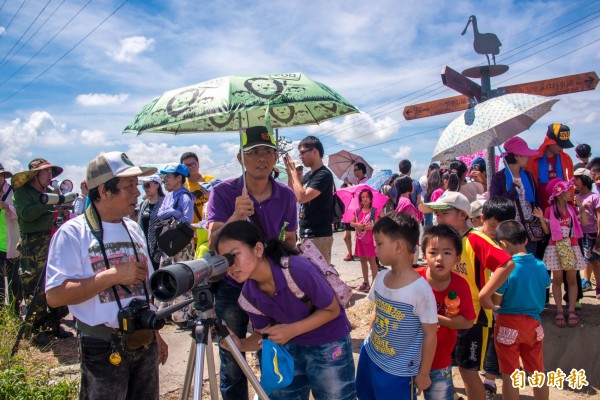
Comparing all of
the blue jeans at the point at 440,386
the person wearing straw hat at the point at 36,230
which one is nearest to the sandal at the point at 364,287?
the blue jeans at the point at 440,386

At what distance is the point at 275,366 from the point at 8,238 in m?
4.81

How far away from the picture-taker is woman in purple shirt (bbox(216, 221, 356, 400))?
220cm

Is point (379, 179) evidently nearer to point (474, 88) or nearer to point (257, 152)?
point (474, 88)

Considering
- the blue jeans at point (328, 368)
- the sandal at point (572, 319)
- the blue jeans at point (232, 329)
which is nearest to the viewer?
the blue jeans at point (328, 368)

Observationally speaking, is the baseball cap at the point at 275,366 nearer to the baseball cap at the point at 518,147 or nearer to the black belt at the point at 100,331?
the black belt at the point at 100,331

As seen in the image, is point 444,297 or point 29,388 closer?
point 444,297

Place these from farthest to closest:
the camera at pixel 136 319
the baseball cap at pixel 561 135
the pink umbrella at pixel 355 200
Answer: the pink umbrella at pixel 355 200
the baseball cap at pixel 561 135
the camera at pixel 136 319

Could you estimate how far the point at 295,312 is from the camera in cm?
230

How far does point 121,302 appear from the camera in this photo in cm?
228

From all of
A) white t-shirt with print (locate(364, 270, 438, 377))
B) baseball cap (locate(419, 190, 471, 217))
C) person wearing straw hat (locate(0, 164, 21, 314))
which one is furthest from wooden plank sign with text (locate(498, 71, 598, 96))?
person wearing straw hat (locate(0, 164, 21, 314))

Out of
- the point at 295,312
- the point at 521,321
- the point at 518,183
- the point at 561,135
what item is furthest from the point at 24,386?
the point at 561,135

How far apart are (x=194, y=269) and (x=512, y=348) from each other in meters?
2.65

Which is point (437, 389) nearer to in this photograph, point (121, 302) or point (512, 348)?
point (512, 348)

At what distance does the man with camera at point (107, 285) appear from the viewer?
210 centimetres
